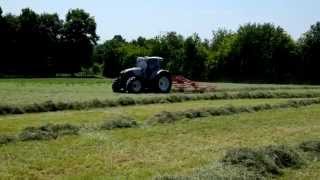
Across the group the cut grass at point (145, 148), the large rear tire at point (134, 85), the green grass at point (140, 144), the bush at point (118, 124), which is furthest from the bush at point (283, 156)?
the large rear tire at point (134, 85)

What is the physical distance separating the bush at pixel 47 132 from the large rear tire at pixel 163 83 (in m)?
21.5

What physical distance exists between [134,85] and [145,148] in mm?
23968

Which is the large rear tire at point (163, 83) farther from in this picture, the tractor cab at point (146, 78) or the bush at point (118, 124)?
the bush at point (118, 124)

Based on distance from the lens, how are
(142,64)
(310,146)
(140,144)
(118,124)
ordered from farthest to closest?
(142,64) < (118,124) < (140,144) < (310,146)

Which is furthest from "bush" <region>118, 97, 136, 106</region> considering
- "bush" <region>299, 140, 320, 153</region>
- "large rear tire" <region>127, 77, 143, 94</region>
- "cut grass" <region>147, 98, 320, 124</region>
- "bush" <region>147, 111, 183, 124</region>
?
"bush" <region>299, 140, 320, 153</region>

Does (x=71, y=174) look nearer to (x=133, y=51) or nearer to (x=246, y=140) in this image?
(x=246, y=140)

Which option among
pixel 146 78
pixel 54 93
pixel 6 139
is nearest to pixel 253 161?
pixel 6 139

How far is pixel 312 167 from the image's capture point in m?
13.3

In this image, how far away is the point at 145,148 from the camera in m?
15.5

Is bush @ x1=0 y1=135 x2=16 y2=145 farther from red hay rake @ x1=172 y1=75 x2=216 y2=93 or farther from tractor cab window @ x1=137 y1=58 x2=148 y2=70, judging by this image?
red hay rake @ x1=172 y1=75 x2=216 y2=93

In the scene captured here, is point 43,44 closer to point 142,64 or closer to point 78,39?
point 78,39

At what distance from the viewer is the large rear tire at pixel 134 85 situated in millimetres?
38938

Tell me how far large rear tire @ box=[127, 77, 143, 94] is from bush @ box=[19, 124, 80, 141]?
20.2 metres

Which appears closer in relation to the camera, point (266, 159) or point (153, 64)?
point (266, 159)
